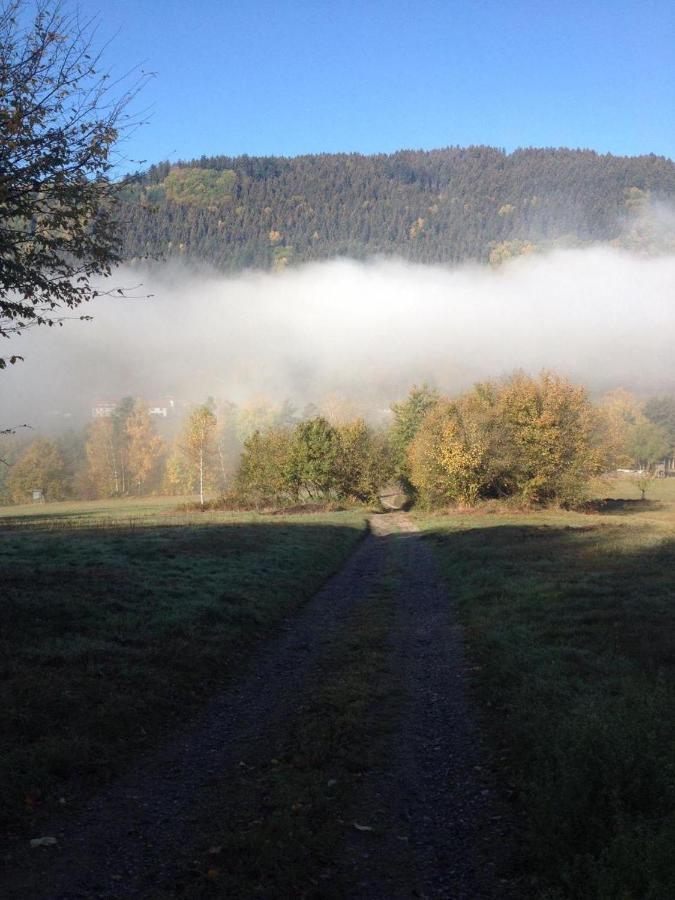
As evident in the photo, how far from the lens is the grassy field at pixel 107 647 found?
7938 millimetres

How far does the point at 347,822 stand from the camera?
6.77m

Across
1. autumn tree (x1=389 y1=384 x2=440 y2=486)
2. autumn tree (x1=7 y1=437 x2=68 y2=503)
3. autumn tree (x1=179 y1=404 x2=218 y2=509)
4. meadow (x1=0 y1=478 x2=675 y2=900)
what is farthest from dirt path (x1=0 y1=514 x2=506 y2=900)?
autumn tree (x1=7 y1=437 x2=68 y2=503)

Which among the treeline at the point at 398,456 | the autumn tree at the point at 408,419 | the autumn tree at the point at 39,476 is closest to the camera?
the treeline at the point at 398,456

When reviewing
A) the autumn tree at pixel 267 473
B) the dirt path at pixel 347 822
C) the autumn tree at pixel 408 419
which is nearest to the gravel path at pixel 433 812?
the dirt path at pixel 347 822

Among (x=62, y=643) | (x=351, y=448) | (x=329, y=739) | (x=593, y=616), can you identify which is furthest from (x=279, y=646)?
(x=351, y=448)

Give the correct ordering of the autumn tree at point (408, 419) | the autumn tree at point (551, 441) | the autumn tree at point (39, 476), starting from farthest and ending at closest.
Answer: the autumn tree at point (39, 476), the autumn tree at point (408, 419), the autumn tree at point (551, 441)

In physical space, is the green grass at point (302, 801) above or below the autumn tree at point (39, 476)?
above

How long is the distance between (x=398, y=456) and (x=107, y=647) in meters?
77.1

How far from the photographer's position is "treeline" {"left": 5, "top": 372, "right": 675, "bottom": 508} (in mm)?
62938

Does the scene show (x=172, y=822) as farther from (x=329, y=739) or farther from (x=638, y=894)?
(x=638, y=894)

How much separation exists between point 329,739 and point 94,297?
10047 millimetres

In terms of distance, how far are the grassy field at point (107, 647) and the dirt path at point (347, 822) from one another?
0.60 metres

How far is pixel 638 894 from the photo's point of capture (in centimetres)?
507

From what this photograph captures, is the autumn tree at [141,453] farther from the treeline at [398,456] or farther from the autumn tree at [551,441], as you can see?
the autumn tree at [551,441]
